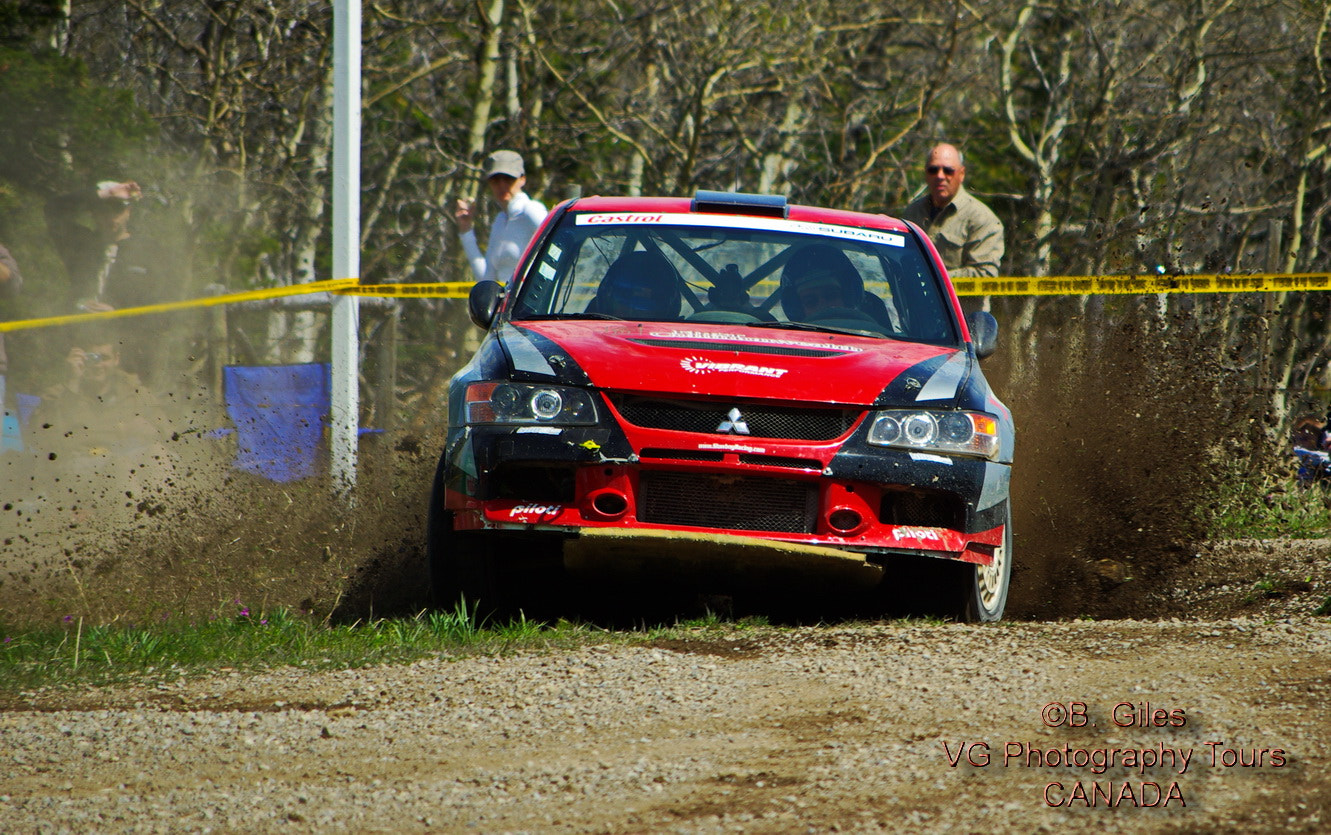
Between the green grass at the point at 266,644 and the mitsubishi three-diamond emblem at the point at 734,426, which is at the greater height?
the mitsubishi three-diamond emblem at the point at 734,426

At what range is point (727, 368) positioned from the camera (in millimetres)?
4973

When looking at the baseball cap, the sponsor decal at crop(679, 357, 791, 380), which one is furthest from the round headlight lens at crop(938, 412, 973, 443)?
the baseball cap

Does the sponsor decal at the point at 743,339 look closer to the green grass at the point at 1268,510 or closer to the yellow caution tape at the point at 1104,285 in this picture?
the yellow caution tape at the point at 1104,285

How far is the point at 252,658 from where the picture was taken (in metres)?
5.00

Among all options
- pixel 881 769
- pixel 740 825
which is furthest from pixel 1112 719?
pixel 740 825

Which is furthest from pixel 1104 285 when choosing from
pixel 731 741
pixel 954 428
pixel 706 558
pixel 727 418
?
pixel 731 741

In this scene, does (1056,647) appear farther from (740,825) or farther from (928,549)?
(740,825)

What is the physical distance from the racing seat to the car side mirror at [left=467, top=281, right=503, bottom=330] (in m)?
0.48

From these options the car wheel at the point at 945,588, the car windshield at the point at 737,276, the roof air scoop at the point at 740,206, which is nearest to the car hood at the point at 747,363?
the car windshield at the point at 737,276

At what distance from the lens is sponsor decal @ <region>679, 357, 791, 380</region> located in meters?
4.95

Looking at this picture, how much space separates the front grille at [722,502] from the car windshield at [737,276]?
0.96 metres

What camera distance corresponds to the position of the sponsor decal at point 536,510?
4.93m

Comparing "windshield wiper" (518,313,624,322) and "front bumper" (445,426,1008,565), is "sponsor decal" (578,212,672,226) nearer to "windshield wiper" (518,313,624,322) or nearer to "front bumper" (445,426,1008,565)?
"windshield wiper" (518,313,624,322)

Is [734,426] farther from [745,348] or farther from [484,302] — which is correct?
→ [484,302]
